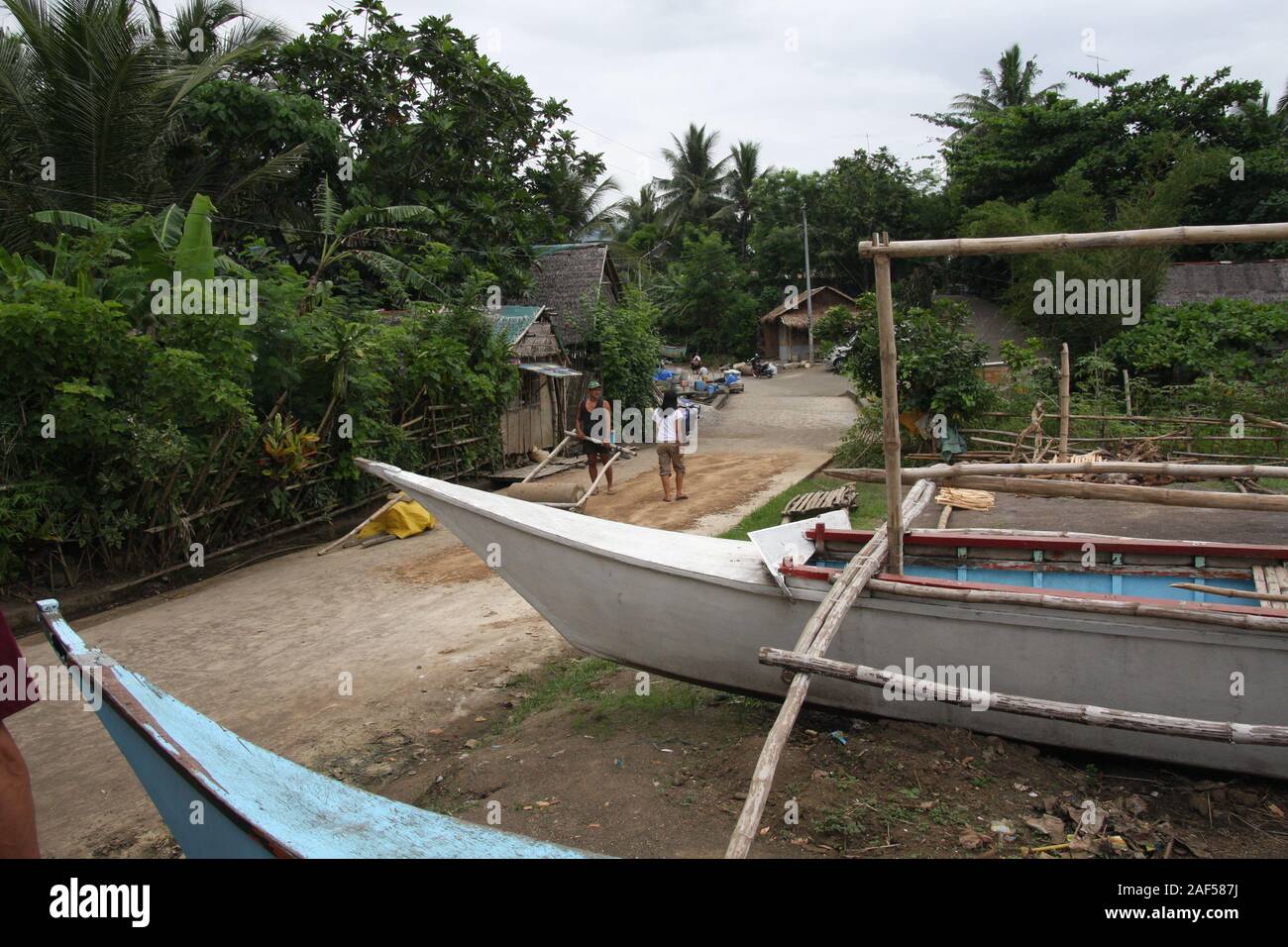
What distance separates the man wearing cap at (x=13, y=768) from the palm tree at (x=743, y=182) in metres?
40.0

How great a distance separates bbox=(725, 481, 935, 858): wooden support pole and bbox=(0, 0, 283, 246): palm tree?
11176mm

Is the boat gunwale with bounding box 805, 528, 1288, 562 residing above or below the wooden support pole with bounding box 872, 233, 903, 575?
below

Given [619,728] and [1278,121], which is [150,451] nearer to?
[619,728]

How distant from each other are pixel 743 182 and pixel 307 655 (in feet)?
124

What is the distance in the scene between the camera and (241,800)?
2.79 m

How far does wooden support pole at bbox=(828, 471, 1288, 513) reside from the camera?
16.2ft

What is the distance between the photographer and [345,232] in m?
15.5

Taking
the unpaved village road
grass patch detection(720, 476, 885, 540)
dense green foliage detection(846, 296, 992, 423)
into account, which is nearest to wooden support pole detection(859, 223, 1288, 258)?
the unpaved village road

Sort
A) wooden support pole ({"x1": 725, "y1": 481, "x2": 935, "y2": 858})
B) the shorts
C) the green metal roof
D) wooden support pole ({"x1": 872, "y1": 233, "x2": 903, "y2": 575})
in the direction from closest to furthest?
wooden support pole ({"x1": 725, "y1": 481, "x2": 935, "y2": 858}), wooden support pole ({"x1": 872, "y1": 233, "x2": 903, "y2": 575}), the shorts, the green metal roof

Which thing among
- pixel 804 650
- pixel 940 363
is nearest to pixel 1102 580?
pixel 804 650

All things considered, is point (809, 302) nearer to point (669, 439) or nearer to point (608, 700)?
point (669, 439)

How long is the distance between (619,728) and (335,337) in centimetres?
697

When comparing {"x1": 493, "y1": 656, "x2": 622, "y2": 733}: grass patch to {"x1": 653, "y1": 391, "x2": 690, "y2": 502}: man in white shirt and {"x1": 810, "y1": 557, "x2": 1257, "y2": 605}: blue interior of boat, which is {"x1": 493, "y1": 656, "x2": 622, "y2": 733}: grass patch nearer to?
{"x1": 810, "y1": 557, "x2": 1257, "y2": 605}: blue interior of boat
